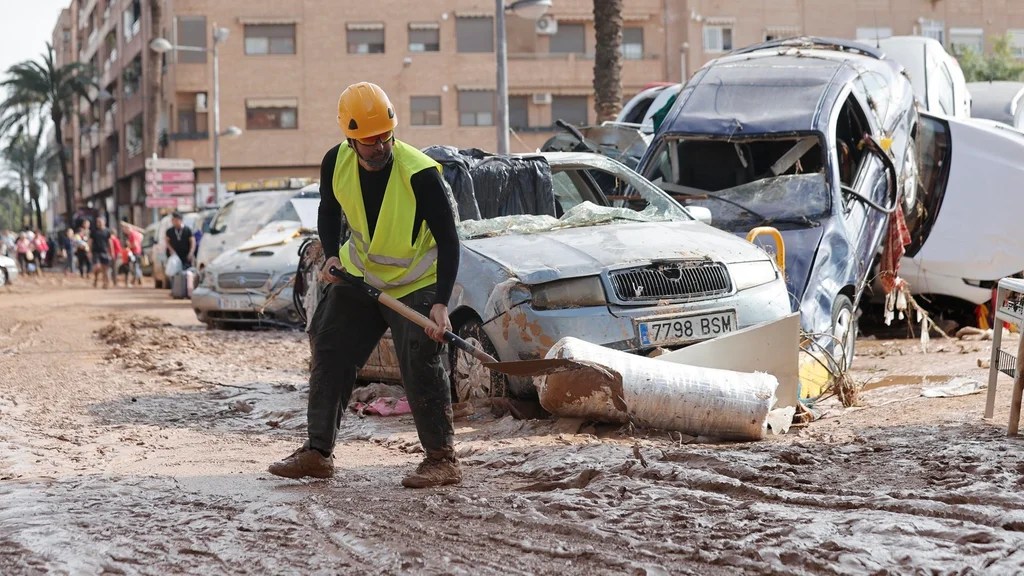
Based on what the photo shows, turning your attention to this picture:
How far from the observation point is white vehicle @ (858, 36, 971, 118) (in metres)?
15.9

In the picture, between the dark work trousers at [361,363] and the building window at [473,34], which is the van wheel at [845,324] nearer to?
the dark work trousers at [361,363]

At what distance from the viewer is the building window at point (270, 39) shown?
5328cm

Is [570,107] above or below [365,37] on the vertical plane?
below

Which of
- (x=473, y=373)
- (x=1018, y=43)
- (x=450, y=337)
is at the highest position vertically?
(x=1018, y=43)

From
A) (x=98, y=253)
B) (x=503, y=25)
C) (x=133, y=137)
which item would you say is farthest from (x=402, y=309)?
(x=133, y=137)

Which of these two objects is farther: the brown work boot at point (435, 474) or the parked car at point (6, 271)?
the parked car at point (6, 271)

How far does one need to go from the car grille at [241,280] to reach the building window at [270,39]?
123ft

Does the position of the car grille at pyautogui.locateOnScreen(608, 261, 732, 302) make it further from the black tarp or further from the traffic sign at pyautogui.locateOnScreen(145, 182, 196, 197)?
the traffic sign at pyautogui.locateOnScreen(145, 182, 196, 197)

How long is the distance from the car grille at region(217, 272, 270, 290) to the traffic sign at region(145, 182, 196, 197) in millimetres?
26818

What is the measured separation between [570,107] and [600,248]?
46.4m

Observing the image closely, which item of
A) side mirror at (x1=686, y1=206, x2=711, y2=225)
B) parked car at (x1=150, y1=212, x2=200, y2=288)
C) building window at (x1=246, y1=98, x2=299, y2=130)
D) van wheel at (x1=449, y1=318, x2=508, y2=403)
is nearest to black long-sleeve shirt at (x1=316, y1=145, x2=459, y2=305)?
van wheel at (x1=449, y1=318, x2=508, y2=403)

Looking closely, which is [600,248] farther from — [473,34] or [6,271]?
[473,34]

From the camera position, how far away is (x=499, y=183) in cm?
990

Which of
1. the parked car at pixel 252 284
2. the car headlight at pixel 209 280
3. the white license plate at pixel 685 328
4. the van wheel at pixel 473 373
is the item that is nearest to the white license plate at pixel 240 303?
the parked car at pixel 252 284
